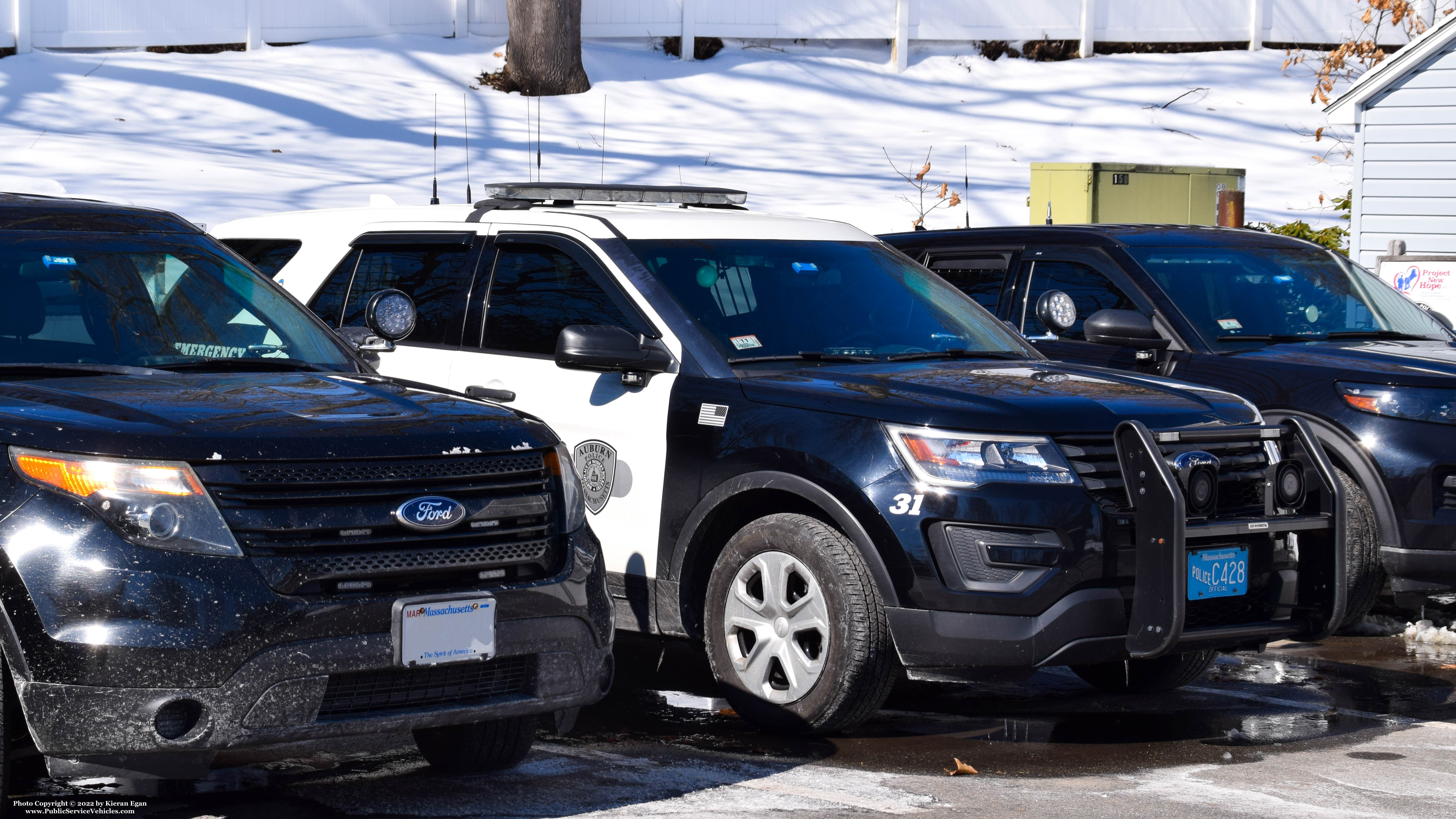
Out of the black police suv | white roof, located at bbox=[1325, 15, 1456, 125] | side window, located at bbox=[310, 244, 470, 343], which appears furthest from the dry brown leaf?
white roof, located at bbox=[1325, 15, 1456, 125]

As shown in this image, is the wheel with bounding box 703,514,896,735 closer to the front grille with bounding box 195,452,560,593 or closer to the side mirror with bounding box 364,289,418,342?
the front grille with bounding box 195,452,560,593

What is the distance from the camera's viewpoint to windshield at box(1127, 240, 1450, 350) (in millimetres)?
8664

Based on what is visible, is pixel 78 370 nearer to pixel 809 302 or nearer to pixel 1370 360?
pixel 809 302

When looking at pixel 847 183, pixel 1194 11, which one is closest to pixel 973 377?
pixel 847 183

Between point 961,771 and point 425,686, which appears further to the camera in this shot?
point 961,771

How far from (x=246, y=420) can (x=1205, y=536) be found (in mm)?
3098

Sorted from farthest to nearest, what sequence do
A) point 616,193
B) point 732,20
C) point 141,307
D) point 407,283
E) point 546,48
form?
point 732,20
point 546,48
point 616,193
point 407,283
point 141,307

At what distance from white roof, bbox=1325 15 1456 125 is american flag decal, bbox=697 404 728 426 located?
12009 millimetres

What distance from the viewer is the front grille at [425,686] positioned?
15.3ft

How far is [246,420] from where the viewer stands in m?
4.69

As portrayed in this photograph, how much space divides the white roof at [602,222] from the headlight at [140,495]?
279 cm

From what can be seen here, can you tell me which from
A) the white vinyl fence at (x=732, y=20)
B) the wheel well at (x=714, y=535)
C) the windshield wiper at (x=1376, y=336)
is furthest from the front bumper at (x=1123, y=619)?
the white vinyl fence at (x=732, y=20)

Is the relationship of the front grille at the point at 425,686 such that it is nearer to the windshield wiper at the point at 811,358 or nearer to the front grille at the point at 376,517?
the front grille at the point at 376,517

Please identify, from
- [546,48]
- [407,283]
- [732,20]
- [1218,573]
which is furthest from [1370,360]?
[732,20]
